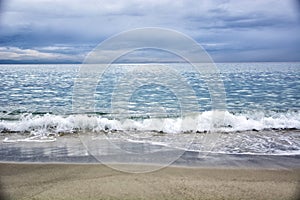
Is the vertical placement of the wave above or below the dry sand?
below

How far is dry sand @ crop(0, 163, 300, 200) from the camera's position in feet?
13.2

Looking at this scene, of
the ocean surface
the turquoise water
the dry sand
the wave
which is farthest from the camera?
the wave

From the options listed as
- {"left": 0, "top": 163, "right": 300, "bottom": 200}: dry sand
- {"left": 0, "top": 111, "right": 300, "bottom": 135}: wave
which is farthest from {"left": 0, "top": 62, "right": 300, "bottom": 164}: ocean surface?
{"left": 0, "top": 163, "right": 300, "bottom": 200}: dry sand

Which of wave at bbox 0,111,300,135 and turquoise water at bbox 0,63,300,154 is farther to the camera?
wave at bbox 0,111,300,135

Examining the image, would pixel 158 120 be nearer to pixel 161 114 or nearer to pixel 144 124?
pixel 144 124

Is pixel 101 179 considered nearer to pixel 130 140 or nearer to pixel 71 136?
pixel 130 140

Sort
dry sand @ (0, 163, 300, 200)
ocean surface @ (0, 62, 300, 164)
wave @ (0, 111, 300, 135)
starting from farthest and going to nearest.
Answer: wave @ (0, 111, 300, 135) → ocean surface @ (0, 62, 300, 164) → dry sand @ (0, 163, 300, 200)

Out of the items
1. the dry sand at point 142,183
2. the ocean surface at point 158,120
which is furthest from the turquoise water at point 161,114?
the dry sand at point 142,183

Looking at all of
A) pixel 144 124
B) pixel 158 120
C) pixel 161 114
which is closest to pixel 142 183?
pixel 144 124

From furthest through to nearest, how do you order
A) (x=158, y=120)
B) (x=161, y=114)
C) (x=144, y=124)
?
1. (x=161, y=114)
2. (x=158, y=120)
3. (x=144, y=124)

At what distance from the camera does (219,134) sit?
8.94 m

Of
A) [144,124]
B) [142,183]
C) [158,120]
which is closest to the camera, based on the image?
[142,183]

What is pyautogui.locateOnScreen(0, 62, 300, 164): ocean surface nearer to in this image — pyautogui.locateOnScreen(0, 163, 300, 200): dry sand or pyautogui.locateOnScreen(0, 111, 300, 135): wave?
pyautogui.locateOnScreen(0, 111, 300, 135): wave

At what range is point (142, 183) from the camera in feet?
14.6
